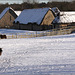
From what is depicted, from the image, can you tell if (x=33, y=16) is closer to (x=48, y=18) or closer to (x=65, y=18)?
(x=48, y=18)

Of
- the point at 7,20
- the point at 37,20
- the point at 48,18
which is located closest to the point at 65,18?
the point at 48,18

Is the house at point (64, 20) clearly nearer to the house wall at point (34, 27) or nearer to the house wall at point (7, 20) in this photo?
the house wall at point (34, 27)

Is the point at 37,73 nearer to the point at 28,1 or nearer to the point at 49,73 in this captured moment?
the point at 49,73

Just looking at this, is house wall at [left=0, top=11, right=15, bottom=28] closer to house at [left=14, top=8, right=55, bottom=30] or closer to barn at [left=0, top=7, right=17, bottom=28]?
barn at [left=0, top=7, right=17, bottom=28]

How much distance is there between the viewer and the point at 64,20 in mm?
52594

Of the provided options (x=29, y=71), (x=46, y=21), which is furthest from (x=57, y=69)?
(x=46, y=21)

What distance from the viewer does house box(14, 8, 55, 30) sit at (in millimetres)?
52031

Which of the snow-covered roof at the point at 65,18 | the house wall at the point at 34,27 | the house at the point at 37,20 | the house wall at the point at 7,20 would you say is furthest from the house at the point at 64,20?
the house wall at the point at 7,20

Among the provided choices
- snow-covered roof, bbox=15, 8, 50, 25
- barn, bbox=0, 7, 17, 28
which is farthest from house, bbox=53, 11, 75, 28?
barn, bbox=0, 7, 17, 28

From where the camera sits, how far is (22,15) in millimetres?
62875

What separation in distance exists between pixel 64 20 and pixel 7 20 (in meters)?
25.2

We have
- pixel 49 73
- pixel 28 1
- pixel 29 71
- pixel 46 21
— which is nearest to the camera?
pixel 49 73

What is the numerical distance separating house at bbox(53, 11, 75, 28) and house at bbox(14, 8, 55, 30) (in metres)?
2.53

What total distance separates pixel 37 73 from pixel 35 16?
4655 centimetres
